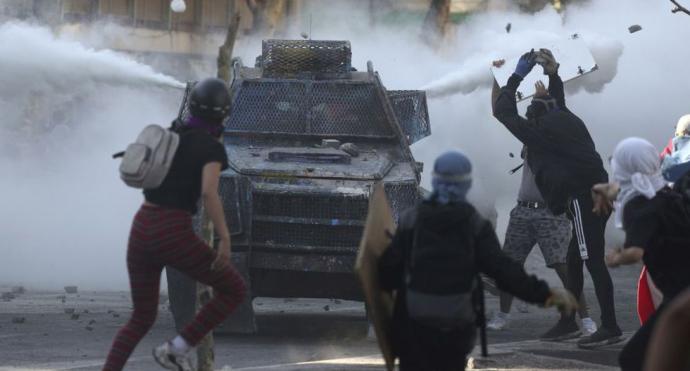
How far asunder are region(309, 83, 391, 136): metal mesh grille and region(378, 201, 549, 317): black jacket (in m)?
6.03

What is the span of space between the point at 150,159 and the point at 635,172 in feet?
7.48

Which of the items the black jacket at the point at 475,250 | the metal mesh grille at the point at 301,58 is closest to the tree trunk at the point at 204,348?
the black jacket at the point at 475,250

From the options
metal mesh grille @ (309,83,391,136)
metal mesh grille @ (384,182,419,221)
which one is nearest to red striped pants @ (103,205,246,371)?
metal mesh grille @ (384,182,419,221)

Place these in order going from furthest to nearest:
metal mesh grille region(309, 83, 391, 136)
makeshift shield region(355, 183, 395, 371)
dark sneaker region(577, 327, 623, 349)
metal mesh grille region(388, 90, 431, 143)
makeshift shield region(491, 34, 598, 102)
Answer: makeshift shield region(491, 34, 598, 102) < metal mesh grille region(388, 90, 431, 143) < metal mesh grille region(309, 83, 391, 136) < dark sneaker region(577, 327, 623, 349) < makeshift shield region(355, 183, 395, 371)

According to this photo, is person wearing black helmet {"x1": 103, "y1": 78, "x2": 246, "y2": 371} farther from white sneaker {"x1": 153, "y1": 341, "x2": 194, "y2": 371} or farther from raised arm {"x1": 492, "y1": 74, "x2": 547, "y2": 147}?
raised arm {"x1": 492, "y1": 74, "x2": 547, "y2": 147}

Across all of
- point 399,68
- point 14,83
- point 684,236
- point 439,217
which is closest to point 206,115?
point 439,217

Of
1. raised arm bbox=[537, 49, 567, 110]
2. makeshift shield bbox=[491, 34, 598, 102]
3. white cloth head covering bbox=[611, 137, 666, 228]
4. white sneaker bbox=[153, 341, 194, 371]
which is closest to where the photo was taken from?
white cloth head covering bbox=[611, 137, 666, 228]

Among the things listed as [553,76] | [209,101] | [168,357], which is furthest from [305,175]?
[168,357]

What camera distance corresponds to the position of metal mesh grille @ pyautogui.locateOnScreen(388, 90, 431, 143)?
41.4ft

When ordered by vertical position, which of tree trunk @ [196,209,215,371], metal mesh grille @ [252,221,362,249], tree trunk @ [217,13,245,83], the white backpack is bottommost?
tree trunk @ [196,209,215,371]

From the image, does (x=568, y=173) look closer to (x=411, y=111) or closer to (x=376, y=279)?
(x=411, y=111)

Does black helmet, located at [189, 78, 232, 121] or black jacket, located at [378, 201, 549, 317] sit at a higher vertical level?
black helmet, located at [189, 78, 232, 121]

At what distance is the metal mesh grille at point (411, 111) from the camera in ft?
41.4

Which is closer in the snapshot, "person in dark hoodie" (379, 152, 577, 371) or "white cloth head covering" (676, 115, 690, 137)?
"person in dark hoodie" (379, 152, 577, 371)
